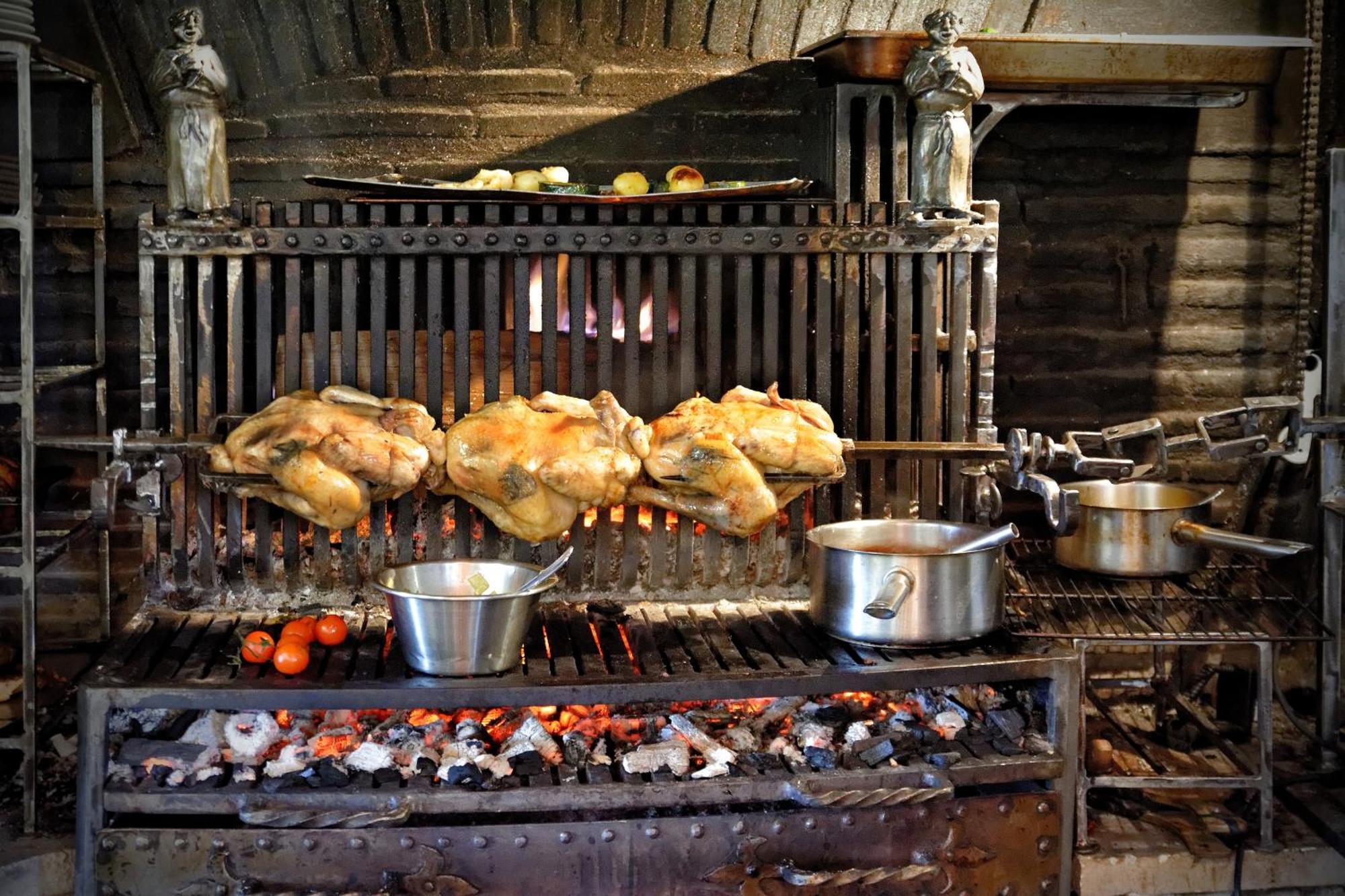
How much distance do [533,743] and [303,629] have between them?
2.81ft

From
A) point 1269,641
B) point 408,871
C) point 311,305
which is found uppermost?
point 311,305

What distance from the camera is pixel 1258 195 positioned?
555 centimetres

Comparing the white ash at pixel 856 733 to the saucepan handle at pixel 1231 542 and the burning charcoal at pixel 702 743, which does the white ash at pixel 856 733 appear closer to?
the burning charcoal at pixel 702 743

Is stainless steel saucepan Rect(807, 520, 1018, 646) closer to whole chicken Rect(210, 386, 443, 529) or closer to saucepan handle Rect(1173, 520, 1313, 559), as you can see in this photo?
saucepan handle Rect(1173, 520, 1313, 559)

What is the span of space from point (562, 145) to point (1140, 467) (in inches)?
106

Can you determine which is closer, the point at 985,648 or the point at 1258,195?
the point at 985,648

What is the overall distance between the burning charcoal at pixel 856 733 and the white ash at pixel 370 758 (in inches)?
56.1

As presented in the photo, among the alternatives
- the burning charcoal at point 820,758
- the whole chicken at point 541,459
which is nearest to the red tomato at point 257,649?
the whole chicken at point 541,459

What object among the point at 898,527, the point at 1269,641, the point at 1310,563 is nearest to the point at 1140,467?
the point at 1269,641

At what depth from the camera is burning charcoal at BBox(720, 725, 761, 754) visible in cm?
391

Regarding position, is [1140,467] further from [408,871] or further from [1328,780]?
[408,871]

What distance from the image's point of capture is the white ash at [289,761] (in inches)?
145

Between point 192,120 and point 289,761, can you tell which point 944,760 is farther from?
point 192,120

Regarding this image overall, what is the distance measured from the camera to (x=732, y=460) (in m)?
4.16
